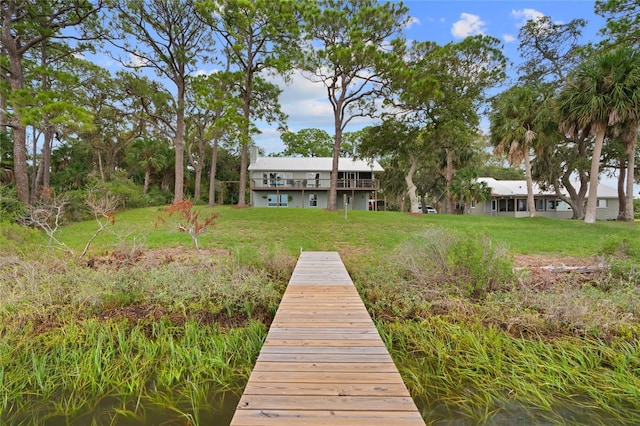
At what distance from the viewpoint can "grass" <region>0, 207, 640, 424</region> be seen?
3207mm

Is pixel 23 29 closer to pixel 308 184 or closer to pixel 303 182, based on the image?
pixel 303 182

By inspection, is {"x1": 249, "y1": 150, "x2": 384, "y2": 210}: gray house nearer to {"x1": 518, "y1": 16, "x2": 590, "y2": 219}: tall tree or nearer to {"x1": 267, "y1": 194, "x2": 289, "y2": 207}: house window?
{"x1": 267, "y1": 194, "x2": 289, "y2": 207}: house window

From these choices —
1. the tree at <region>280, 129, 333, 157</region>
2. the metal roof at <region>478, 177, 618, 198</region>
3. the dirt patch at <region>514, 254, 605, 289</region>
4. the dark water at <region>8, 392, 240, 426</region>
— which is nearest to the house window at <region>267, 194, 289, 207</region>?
the tree at <region>280, 129, 333, 157</region>

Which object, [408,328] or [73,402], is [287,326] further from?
[73,402]

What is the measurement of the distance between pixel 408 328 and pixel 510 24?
22.7m

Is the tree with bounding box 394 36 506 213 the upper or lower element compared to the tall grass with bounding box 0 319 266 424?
upper

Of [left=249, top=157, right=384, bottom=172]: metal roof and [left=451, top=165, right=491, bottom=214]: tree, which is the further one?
[left=249, top=157, right=384, bottom=172]: metal roof

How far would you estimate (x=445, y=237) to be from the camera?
616 centimetres

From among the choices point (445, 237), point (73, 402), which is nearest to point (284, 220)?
point (445, 237)

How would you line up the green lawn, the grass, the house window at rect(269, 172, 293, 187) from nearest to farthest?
the grass, the green lawn, the house window at rect(269, 172, 293, 187)

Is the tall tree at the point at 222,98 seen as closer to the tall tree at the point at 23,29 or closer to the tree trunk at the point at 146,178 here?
the tall tree at the point at 23,29

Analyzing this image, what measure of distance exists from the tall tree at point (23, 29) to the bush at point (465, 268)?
17464 mm

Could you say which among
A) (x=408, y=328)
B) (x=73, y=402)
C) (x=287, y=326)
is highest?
(x=287, y=326)

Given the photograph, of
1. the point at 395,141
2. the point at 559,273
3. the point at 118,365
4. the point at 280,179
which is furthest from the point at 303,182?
the point at 118,365
